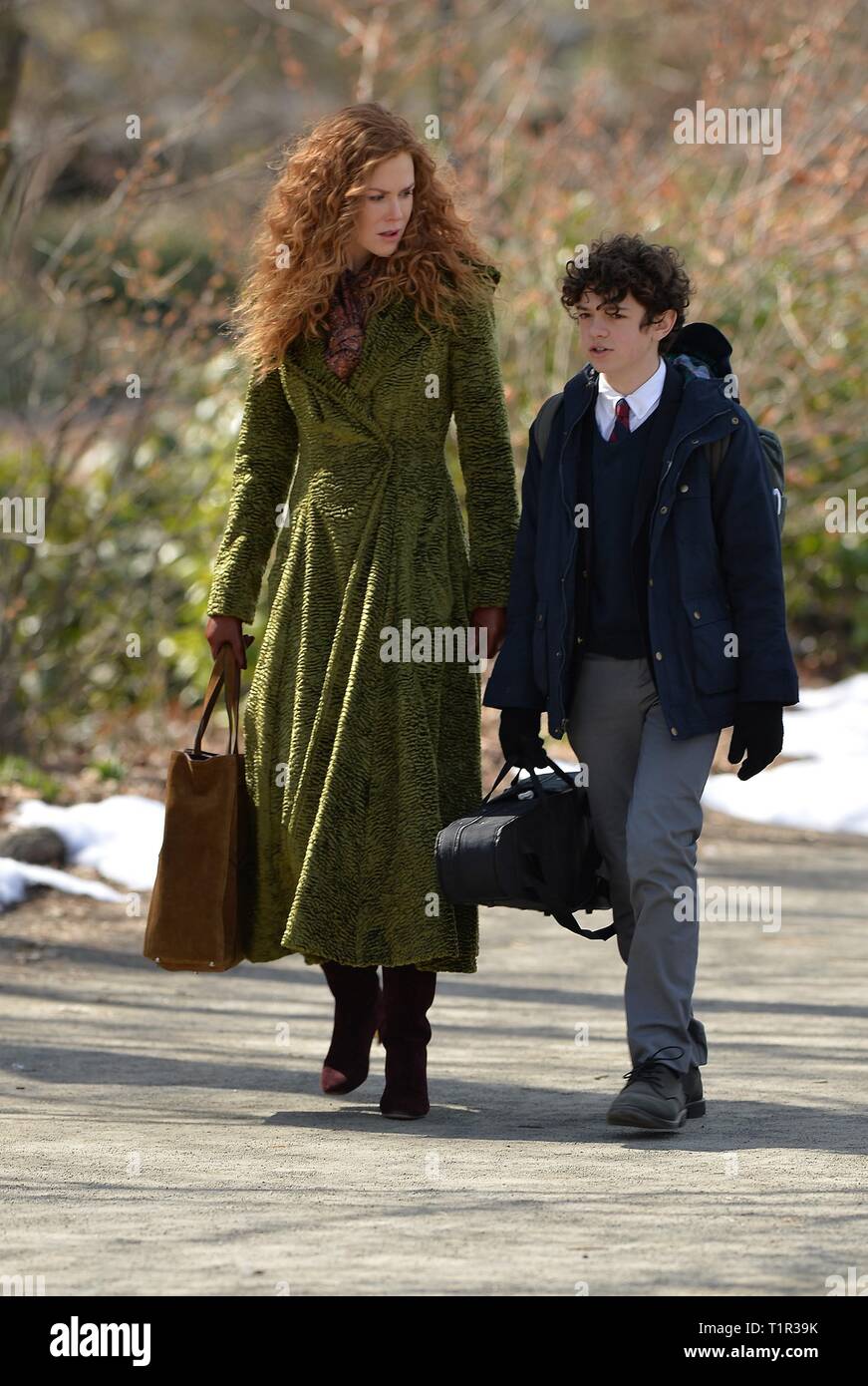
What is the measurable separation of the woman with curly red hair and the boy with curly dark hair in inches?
A: 6.2

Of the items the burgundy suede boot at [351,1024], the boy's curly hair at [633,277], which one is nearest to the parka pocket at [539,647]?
the boy's curly hair at [633,277]

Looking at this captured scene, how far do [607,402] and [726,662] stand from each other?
0.63m

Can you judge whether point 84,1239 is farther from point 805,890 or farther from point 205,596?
point 205,596

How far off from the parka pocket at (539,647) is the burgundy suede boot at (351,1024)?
2.57 ft

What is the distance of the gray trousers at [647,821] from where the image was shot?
4.39 meters

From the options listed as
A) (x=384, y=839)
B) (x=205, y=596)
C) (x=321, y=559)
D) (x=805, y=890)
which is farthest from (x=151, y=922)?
(x=205, y=596)

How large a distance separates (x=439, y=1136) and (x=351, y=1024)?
1.47 feet

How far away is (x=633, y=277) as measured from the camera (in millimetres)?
4391

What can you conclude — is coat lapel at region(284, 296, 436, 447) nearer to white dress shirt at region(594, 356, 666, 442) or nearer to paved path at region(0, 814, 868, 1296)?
white dress shirt at region(594, 356, 666, 442)

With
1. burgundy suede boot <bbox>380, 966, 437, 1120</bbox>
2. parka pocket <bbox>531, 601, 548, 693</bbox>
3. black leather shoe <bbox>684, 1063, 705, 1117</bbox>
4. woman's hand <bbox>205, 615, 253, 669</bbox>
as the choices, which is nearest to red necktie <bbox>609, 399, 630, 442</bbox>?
parka pocket <bbox>531, 601, 548, 693</bbox>

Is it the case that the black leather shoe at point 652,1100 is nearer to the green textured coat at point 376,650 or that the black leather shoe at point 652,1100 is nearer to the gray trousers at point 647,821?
the gray trousers at point 647,821

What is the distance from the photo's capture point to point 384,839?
460 cm

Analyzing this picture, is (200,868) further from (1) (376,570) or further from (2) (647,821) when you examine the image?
(2) (647,821)

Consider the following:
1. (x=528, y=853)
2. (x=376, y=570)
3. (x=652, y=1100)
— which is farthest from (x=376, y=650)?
(x=652, y=1100)
